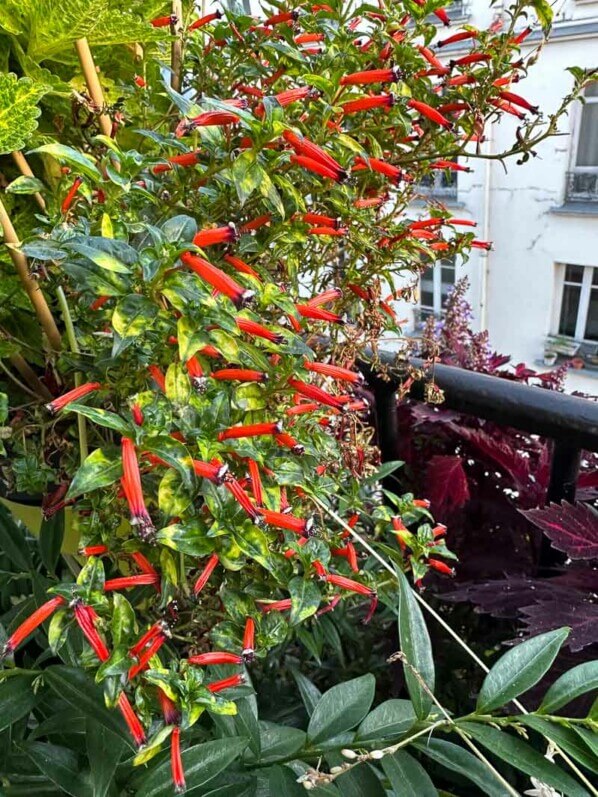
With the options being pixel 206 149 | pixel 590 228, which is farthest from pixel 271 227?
pixel 590 228

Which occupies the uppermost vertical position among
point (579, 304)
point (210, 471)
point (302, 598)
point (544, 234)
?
point (210, 471)

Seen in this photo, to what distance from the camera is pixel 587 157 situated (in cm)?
358

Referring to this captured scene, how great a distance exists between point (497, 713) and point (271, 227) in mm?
527

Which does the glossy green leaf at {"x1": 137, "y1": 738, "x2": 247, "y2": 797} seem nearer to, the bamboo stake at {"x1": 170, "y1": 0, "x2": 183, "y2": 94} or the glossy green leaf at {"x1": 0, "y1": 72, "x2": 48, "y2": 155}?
the glossy green leaf at {"x1": 0, "y1": 72, "x2": 48, "y2": 155}

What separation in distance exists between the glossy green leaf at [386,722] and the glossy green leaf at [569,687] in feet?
0.28

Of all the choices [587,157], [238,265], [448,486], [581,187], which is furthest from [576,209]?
[238,265]

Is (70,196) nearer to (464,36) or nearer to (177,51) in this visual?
(177,51)

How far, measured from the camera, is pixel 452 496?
0.76 meters

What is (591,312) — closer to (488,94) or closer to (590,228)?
(590,228)

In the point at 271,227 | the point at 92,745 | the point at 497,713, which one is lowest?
the point at 497,713

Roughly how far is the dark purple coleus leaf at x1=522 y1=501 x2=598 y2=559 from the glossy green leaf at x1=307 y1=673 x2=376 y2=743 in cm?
26

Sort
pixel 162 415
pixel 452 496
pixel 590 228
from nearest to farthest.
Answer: pixel 162 415
pixel 452 496
pixel 590 228

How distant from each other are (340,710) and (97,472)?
0.81 ft

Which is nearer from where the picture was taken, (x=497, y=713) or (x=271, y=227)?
(x=271, y=227)
